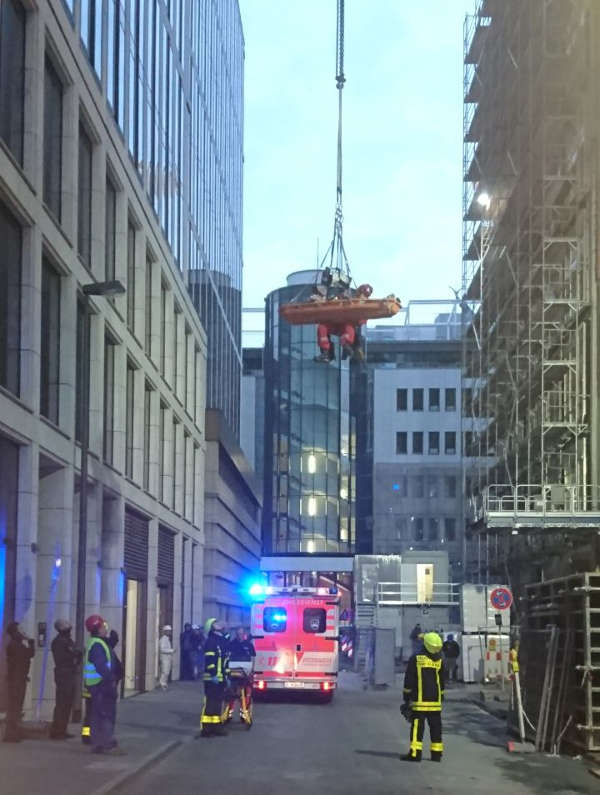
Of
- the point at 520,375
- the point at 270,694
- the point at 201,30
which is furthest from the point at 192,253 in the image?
the point at 270,694

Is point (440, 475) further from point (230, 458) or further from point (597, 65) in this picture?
point (597, 65)

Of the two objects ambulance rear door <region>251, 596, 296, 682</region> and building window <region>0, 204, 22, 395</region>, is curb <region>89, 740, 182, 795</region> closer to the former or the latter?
building window <region>0, 204, 22, 395</region>

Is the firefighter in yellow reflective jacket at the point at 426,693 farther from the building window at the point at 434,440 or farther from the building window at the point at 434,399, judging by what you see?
the building window at the point at 434,399

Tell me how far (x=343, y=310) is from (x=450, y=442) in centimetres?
6735

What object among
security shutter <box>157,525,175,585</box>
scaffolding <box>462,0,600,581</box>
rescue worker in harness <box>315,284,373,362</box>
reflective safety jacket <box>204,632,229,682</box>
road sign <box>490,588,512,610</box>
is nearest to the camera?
reflective safety jacket <box>204,632,229,682</box>

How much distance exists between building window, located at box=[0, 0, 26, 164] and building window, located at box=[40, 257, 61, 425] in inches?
115

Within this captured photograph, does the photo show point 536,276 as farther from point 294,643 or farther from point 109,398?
point 294,643

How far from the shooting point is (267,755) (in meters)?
17.2

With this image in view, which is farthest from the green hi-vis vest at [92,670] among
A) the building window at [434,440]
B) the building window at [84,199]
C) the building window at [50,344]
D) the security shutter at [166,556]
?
the building window at [434,440]

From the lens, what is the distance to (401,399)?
311 ft

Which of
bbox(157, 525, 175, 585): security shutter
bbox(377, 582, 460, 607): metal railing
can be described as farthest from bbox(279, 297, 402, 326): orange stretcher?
bbox(377, 582, 460, 607): metal railing

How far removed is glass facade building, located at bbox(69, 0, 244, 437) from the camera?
31.2m

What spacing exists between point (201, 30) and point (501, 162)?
523 inches

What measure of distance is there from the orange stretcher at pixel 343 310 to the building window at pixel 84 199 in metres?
4.49
